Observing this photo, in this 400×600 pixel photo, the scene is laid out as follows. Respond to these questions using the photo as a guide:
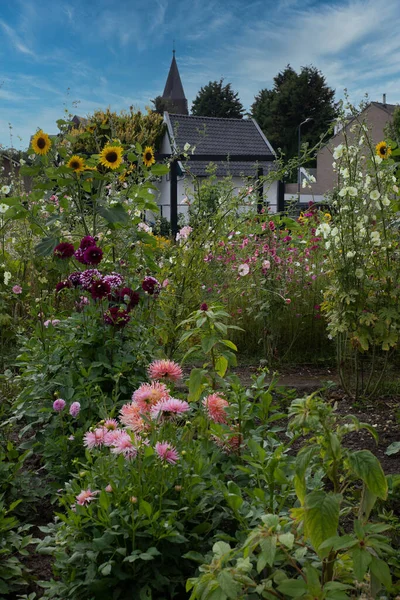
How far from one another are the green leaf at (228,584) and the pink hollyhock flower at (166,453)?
0.52 metres

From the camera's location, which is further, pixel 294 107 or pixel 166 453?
pixel 294 107

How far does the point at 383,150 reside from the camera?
3734 millimetres

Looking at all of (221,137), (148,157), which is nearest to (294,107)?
(221,137)

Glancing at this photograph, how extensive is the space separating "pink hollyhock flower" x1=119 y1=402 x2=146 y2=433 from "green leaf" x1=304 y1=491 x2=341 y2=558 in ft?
2.47

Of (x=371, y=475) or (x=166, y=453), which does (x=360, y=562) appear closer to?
(x=371, y=475)

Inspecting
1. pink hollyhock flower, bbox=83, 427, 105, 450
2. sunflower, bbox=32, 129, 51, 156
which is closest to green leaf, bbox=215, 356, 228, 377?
pink hollyhock flower, bbox=83, 427, 105, 450

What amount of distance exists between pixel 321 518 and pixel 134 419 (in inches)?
32.3

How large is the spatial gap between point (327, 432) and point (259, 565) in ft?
0.96

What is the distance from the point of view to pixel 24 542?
81.0 inches

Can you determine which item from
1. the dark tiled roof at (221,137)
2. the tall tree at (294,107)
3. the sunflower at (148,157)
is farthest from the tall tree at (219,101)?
the sunflower at (148,157)

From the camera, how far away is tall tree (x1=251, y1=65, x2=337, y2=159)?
4381cm

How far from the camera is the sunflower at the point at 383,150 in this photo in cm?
372

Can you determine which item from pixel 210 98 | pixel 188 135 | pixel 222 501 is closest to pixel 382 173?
pixel 222 501

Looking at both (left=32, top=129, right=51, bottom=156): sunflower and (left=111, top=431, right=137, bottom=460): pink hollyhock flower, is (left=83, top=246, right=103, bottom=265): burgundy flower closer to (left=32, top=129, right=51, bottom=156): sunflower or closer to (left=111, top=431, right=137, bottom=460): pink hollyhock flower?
(left=32, top=129, right=51, bottom=156): sunflower
